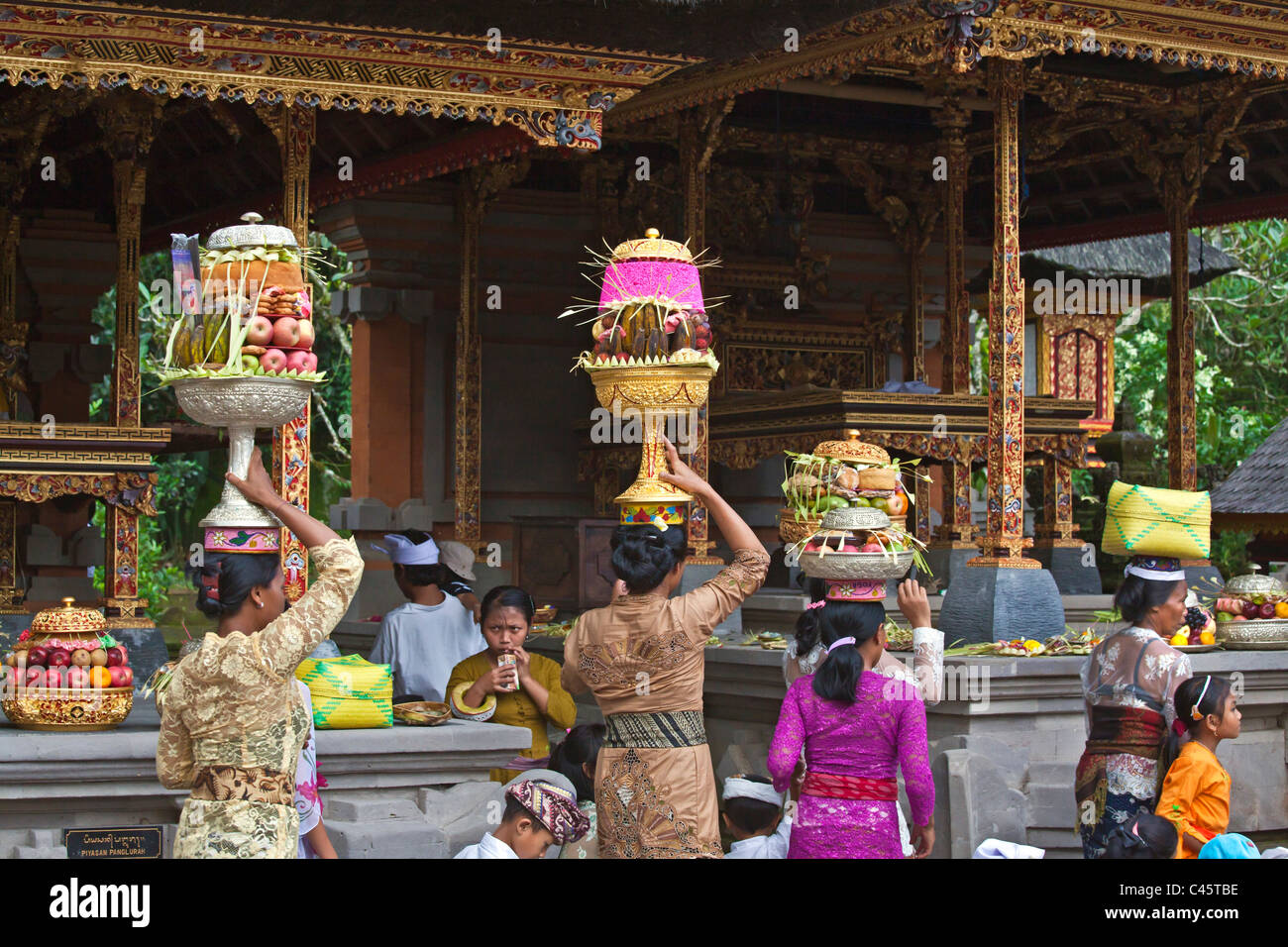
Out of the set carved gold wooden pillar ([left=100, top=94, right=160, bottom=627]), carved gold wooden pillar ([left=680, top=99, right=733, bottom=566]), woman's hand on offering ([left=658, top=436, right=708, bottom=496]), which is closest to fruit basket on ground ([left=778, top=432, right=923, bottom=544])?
carved gold wooden pillar ([left=680, top=99, right=733, bottom=566])

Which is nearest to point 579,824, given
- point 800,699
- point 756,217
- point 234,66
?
point 800,699

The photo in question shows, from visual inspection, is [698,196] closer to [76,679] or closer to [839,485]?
[839,485]

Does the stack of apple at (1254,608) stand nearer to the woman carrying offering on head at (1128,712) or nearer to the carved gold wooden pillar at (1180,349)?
the woman carrying offering on head at (1128,712)

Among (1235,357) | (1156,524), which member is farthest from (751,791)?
(1235,357)

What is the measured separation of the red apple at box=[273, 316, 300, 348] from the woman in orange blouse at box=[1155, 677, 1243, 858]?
3464 mm

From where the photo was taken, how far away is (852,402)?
462 inches

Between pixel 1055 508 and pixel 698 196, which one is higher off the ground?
pixel 698 196

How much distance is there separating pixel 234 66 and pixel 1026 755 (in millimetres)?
5571

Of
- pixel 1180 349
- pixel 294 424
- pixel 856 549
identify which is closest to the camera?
pixel 856 549

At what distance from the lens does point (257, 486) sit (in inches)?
204

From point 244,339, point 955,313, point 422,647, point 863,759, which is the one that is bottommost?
point 863,759

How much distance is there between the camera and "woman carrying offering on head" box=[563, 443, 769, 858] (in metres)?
5.45

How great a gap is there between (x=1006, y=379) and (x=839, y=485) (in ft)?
7.00

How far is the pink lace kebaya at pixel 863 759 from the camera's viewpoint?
5.46 m
